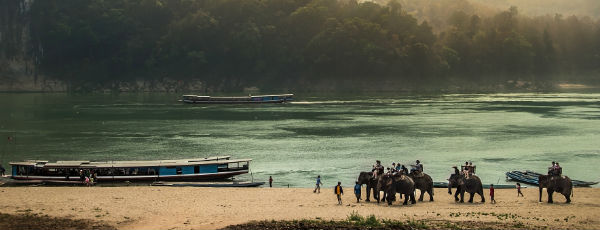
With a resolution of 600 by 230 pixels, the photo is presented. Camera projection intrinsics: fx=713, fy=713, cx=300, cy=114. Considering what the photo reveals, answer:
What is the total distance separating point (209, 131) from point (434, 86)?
117 meters

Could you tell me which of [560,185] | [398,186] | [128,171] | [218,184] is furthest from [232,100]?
[560,185]

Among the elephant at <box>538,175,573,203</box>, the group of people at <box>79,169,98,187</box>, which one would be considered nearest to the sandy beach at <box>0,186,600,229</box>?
the elephant at <box>538,175,573,203</box>

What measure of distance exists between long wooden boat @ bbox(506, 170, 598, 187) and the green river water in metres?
0.90

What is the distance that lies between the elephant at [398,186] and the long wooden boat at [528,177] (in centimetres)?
1478

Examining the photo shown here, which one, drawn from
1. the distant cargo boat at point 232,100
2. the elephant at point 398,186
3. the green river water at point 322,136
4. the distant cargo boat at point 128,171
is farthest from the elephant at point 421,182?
the distant cargo boat at point 232,100

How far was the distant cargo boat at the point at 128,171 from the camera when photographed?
53.2 metres

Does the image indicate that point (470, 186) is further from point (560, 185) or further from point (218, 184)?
point (218, 184)

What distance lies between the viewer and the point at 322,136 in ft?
285

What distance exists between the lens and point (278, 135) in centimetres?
8850

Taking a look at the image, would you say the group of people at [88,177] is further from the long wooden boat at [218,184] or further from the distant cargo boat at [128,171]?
the long wooden boat at [218,184]

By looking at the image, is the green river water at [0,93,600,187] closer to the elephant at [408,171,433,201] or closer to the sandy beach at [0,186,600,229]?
the sandy beach at [0,186,600,229]

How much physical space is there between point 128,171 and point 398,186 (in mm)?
22404

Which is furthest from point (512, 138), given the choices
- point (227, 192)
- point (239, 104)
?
point (239, 104)

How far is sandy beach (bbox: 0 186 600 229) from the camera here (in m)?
37.5
